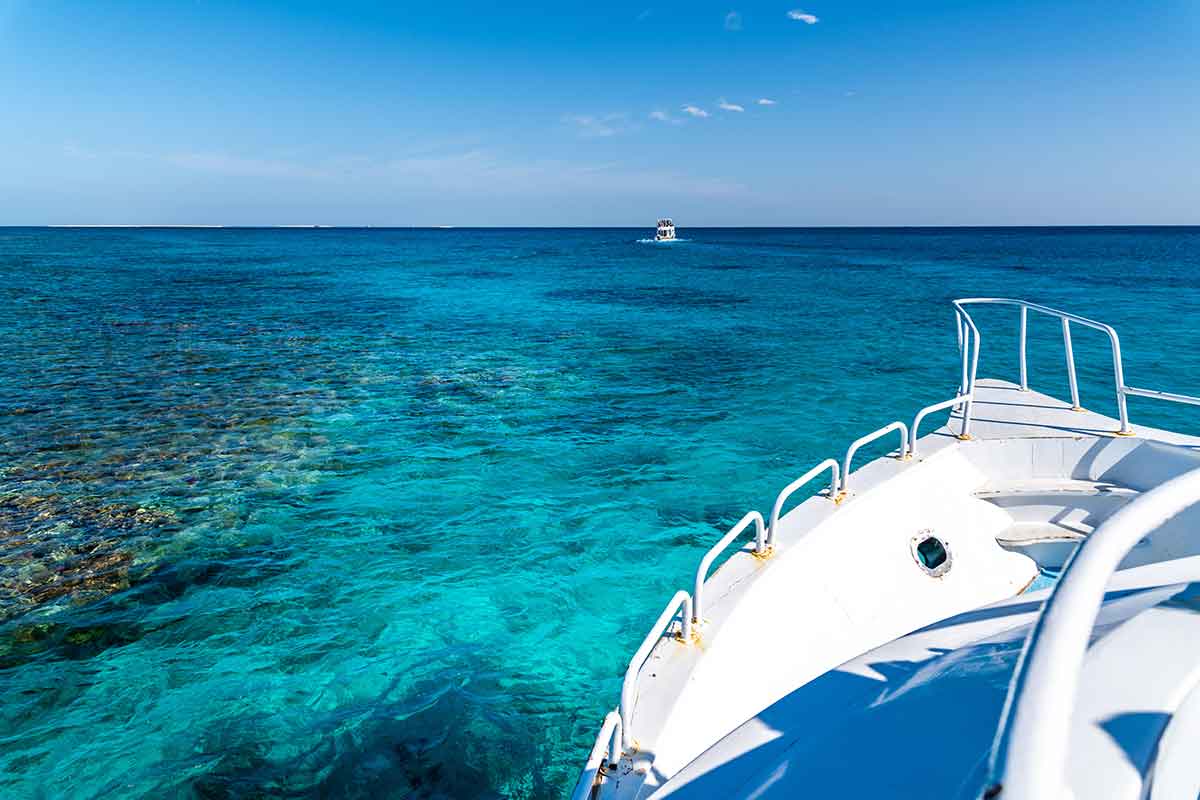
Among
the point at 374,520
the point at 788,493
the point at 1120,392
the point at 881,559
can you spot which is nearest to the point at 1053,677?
the point at 788,493

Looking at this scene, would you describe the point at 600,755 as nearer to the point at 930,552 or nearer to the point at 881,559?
the point at 881,559

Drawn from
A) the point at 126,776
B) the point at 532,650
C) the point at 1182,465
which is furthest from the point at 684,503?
the point at 126,776

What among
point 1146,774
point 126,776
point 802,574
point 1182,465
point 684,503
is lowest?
point 126,776

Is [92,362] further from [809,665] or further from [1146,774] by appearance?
[1146,774]

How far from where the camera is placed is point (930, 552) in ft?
21.8

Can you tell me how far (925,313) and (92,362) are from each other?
37.3 metres

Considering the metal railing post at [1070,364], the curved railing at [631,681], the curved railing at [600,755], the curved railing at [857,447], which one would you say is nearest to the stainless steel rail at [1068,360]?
the metal railing post at [1070,364]

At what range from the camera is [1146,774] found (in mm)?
1699

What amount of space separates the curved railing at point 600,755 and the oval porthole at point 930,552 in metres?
4.34

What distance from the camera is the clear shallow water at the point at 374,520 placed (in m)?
5.99

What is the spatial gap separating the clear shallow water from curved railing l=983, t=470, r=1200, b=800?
17.2 ft

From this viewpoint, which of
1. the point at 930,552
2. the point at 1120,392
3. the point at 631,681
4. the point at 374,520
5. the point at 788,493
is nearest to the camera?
the point at 631,681

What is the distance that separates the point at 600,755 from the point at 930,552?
4967 mm

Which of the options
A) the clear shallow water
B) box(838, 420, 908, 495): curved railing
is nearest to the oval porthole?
box(838, 420, 908, 495): curved railing
